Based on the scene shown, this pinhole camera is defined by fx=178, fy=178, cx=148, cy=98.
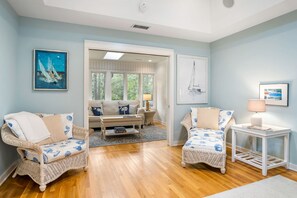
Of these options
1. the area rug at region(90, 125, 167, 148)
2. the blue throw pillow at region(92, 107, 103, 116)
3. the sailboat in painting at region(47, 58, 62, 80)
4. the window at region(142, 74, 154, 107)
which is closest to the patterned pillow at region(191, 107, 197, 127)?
the area rug at region(90, 125, 167, 148)

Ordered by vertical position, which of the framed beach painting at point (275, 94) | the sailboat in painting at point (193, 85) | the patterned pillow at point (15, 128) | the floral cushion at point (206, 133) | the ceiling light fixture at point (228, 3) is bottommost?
the floral cushion at point (206, 133)

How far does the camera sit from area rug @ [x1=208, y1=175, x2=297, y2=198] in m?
2.09

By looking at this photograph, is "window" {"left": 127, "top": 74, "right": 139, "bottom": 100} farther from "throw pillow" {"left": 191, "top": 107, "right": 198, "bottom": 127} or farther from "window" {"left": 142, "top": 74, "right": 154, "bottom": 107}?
"throw pillow" {"left": 191, "top": 107, "right": 198, "bottom": 127}

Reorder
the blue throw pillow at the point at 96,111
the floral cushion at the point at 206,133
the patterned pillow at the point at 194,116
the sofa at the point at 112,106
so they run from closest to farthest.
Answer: the floral cushion at the point at 206,133
the patterned pillow at the point at 194,116
the blue throw pillow at the point at 96,111
the sofa at the point at 112,106

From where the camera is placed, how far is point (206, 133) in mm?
3271

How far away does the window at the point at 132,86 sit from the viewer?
7502mm

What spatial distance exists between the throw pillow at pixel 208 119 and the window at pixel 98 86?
178 inches

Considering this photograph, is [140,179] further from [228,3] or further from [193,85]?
[228,3]

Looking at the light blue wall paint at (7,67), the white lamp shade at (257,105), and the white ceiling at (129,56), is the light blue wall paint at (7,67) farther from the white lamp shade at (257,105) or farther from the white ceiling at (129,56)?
the white lamp shade at (257,105)

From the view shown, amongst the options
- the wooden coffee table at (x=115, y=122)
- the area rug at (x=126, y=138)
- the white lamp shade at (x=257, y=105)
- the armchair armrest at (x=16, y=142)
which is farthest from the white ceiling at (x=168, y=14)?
the area rug at (x=126, y=138)

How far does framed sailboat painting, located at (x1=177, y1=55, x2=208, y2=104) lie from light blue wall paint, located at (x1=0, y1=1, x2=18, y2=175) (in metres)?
A: 3.10

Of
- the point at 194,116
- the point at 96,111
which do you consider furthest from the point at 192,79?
the point at 96,111

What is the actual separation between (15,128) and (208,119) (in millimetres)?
3220

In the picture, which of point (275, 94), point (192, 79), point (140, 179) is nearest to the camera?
point (140, 179)
